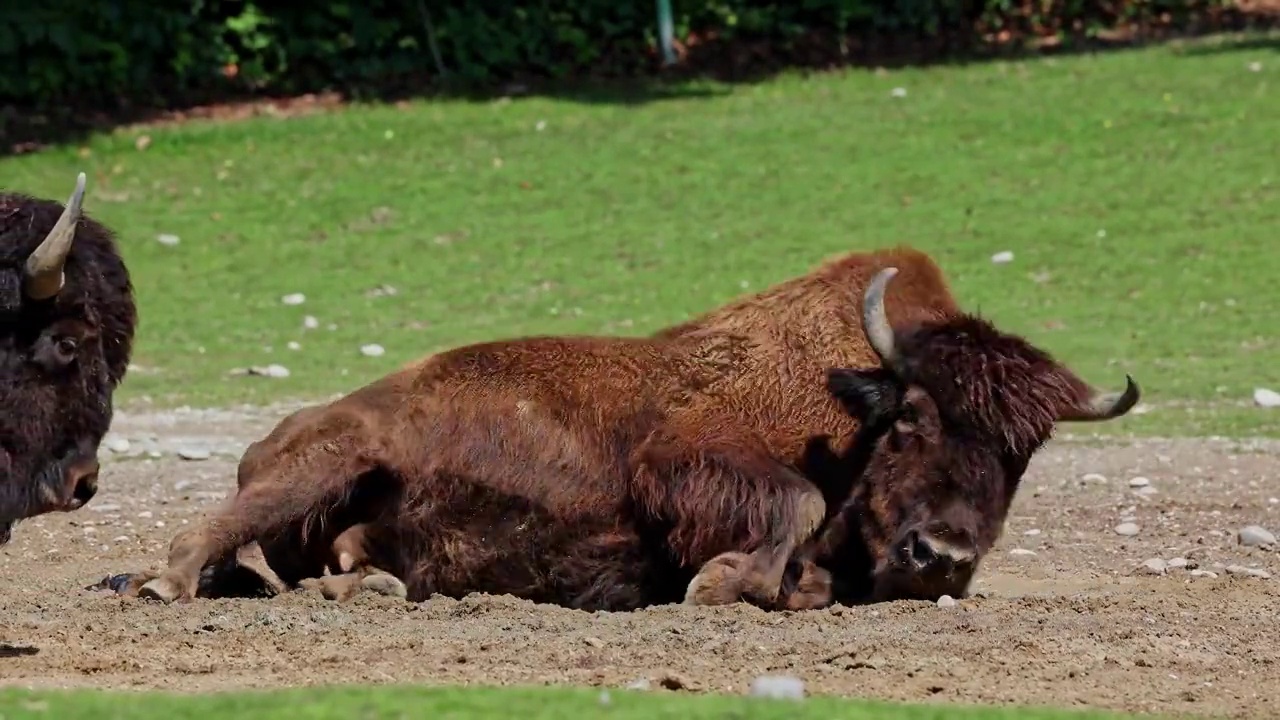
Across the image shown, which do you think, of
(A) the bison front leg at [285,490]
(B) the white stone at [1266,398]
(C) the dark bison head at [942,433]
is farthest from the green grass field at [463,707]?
(B) the white stone at [1266,398]

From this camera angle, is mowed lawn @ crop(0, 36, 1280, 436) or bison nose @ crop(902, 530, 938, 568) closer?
bison nose @ crop(902, 530, 938, 568)

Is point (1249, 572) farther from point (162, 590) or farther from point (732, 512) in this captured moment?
point (162, 590)

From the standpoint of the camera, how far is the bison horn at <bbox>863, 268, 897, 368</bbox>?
8.97 metres

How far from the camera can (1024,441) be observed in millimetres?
8820

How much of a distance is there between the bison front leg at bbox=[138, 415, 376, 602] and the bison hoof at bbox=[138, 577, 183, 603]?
3.1 inches

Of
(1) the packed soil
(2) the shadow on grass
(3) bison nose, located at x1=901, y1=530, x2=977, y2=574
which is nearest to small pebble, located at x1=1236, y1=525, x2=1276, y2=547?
(1) the packed soil

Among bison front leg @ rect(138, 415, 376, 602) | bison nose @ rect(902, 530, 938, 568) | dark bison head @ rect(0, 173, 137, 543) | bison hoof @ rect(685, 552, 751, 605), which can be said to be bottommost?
bison hoof @ rect(685, 552, 751, 605)

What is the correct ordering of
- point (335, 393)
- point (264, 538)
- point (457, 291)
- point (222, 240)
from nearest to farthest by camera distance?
1. point (264, 538)
2. point (335, 393)
3. point (457, 291)
4. point (222, 240)

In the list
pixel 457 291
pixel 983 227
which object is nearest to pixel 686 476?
pixel 457 291

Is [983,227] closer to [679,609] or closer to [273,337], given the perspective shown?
[273,337]

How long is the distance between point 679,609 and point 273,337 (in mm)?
10545

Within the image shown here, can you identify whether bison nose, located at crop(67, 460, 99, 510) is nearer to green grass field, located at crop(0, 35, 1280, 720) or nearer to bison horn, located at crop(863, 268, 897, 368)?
bison horn, located at crop(863, 268, 897, 368)

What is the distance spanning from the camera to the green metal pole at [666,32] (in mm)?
27366

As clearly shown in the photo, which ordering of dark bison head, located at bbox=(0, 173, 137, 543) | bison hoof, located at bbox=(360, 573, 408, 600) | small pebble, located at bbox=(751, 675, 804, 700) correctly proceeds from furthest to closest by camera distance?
bison hoof, located at bbox=(360, 573, 408, 600)
dark bison head, located at bbox=(0, 173, 137, 543)
small pebble, located at bbox=(751, 675, 804, 700)
